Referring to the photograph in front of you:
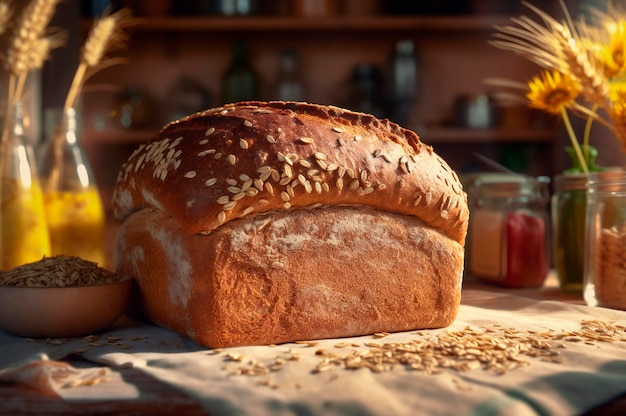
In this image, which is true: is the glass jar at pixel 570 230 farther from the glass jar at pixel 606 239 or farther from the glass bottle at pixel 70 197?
the glass bottle at pixel 70 197

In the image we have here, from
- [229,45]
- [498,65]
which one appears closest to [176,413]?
[229,45]

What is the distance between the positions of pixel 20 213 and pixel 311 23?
6.50ft

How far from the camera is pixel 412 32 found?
3.21 meters

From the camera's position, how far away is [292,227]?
94cm

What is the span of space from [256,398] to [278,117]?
1.43 feet

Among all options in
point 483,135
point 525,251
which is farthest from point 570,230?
point 483,135

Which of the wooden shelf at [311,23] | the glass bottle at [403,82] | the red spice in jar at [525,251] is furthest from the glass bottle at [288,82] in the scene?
the red spice in jar at [525,251]

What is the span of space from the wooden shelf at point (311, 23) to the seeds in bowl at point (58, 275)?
2.12m

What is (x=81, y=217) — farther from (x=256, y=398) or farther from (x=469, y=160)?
(x=469, y=160)

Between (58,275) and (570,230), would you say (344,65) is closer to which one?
(570,230)

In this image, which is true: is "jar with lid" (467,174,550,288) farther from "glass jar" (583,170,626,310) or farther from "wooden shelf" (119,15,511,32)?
"wooden shelf" (119,15,511,32)

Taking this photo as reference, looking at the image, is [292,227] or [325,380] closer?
[325,380]

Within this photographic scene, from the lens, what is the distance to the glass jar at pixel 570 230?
4.35 feet

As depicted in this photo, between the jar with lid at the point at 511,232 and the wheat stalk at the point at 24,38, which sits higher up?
the wheat stalk at the point at 24,38
